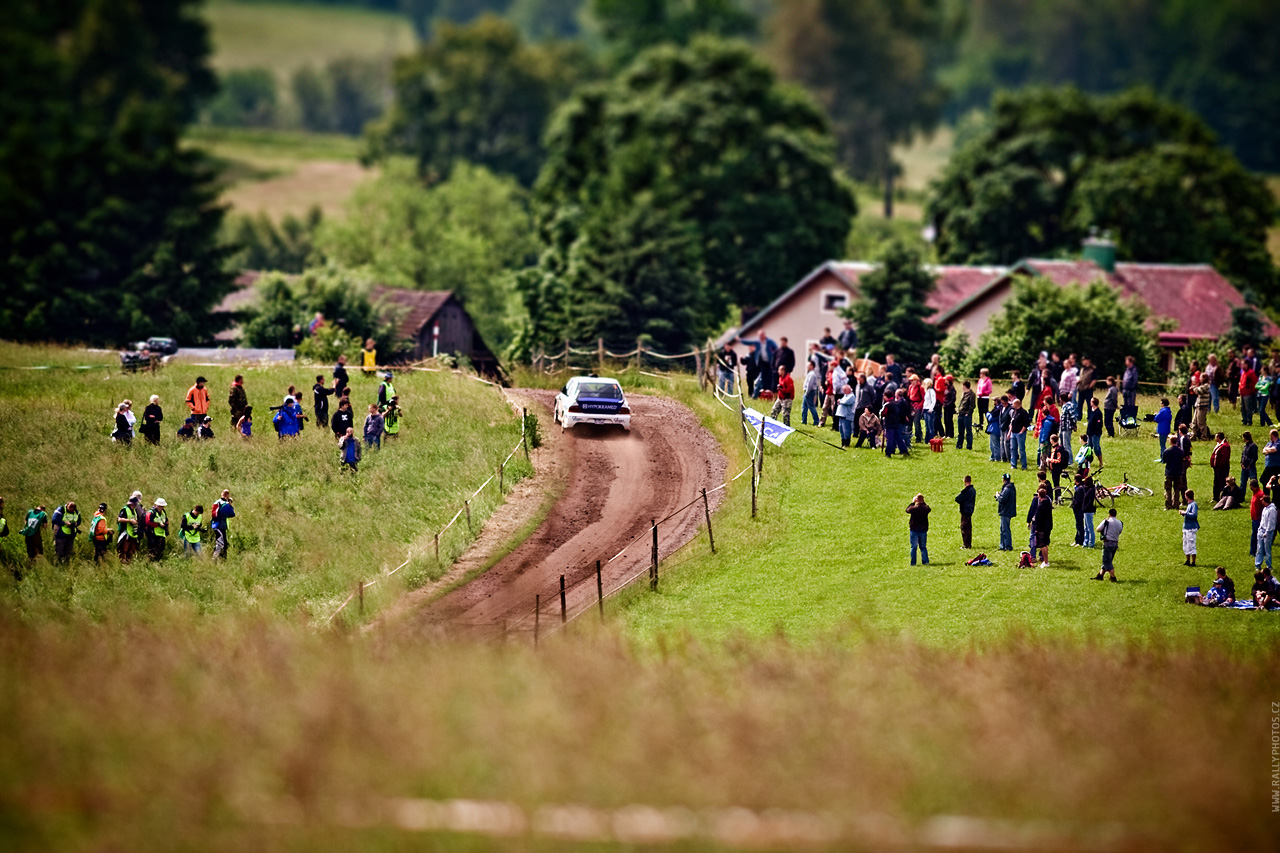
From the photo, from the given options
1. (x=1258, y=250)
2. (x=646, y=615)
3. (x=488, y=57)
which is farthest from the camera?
(x=488, y=57)

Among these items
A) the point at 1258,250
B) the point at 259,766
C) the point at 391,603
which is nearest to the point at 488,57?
the point at 1258,250

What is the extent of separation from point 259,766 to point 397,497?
778 inches

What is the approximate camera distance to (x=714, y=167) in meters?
81.7

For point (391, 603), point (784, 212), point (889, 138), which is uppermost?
point (889, 138)

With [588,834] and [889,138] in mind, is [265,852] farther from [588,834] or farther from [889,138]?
[889,138]

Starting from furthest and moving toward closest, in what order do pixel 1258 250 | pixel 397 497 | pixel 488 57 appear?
pixel 488 57 → pixel 1258 250 → pixel 397 497

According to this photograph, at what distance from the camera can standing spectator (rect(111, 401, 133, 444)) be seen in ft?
132

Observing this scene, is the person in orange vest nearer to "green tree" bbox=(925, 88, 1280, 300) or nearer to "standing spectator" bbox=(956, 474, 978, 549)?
"standing spectator" bbox=(956, 474, 978, 549)

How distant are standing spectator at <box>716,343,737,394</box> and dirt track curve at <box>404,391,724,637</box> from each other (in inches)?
58.1

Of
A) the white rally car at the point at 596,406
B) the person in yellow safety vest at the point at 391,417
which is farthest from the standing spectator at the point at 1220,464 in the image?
the person in yellow safety vest at the point at 391,417

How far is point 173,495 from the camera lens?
125ft

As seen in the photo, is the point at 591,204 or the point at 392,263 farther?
the point at 392,263

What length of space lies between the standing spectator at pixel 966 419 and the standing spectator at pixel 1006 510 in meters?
5.54

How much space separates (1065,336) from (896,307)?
8.84 m
